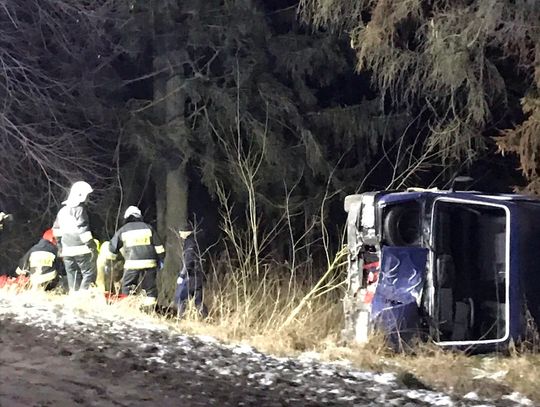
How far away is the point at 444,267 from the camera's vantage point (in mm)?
8812

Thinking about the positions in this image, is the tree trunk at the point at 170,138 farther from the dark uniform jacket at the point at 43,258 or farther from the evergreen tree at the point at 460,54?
the evergreen tree at the point at 460,54

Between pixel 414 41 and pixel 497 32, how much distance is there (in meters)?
1.54

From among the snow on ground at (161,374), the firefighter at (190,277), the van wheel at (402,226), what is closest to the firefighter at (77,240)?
the firefighter at (190,277)

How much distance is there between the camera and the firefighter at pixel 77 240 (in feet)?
38.2

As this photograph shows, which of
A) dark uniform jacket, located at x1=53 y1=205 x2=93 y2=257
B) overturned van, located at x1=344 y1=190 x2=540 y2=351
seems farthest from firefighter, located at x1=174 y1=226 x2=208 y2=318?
overturned van, located at x1=344 y1=190 x2=540 y2=351

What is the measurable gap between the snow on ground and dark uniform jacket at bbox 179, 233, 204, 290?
3225 mm

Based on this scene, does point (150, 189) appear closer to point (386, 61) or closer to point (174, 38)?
point (174, 38)

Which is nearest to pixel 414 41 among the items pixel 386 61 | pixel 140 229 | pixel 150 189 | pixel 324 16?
pixel 386 61

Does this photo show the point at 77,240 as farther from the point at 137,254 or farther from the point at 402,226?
the point at 402,226

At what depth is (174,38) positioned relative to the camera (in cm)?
1606

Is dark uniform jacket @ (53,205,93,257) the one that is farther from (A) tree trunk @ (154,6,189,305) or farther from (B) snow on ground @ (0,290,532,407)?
(A) tree trunk @ (154,6,189,305)

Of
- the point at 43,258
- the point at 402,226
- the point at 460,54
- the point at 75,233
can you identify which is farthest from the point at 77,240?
the point at 460,54

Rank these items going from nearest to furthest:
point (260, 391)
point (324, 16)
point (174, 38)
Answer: point (260, 391), point (324, 16), point (174, 38)

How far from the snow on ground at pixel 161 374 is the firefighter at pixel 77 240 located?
2956 millimetres
